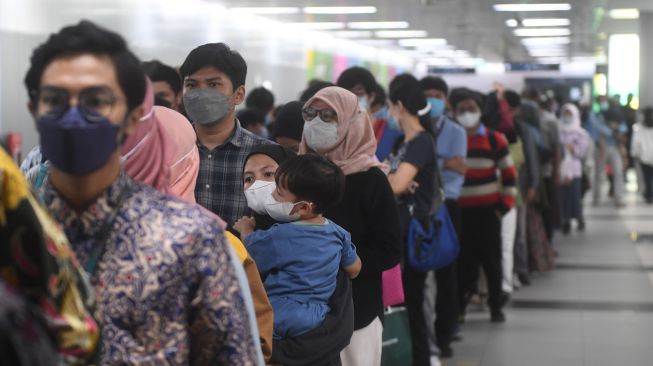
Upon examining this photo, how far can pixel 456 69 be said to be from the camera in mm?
32969

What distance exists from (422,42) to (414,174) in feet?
82.5

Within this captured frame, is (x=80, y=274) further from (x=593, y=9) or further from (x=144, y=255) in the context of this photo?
(x=593, y=9)

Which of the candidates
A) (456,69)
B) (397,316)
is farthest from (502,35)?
(397,316)

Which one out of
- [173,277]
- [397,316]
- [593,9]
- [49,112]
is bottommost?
[397,316]

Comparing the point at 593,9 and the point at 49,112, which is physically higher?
the point at 593,9

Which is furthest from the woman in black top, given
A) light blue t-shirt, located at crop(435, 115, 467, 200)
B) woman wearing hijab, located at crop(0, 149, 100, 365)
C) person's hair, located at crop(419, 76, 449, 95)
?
woman wearing hijab, located at crop(0, 149, 100, 365)

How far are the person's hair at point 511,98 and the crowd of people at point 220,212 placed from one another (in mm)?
1469

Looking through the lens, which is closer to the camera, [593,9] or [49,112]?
[49,112]

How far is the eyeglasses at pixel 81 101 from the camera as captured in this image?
185 centimetres

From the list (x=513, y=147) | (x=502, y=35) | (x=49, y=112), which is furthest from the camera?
(x=502, y=35)

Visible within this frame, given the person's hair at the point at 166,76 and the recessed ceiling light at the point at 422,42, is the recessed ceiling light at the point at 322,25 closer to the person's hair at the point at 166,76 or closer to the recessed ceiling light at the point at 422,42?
the recessed ceiling light at the point at 422,42

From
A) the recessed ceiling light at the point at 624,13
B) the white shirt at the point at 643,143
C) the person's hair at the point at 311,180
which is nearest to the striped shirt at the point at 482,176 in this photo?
the person's hair at the point at 311,180

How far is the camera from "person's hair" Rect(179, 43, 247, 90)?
12.9ft

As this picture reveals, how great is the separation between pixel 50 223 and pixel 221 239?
0.47 metres
